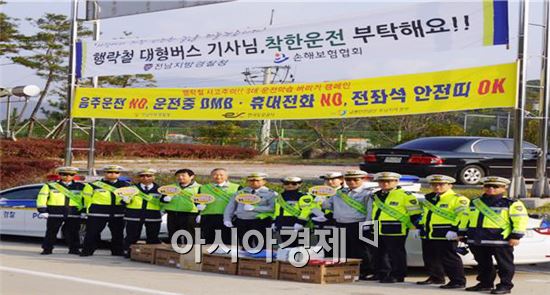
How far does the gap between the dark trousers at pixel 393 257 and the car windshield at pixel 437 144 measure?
6.92 metres

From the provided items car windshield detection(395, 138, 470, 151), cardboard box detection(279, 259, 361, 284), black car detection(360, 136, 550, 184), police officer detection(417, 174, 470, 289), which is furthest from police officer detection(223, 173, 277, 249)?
car windshield detection(395, 138, 470, 151)

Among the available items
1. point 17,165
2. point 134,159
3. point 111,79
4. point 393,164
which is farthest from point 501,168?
point 111,79

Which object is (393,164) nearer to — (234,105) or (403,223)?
(234,105)

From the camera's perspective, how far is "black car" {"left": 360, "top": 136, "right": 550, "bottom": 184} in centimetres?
1742

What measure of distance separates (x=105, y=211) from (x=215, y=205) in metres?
1.89

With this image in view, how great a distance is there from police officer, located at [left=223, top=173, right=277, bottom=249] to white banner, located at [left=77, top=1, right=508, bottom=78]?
4381 millimetres

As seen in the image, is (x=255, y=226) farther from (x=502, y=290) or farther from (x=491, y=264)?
(x=502, y=290)

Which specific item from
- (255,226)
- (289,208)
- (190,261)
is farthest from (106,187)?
(289,208)

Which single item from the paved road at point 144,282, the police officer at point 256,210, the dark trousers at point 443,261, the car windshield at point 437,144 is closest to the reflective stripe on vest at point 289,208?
the police officer at point 256,210

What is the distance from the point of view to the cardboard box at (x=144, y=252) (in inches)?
499

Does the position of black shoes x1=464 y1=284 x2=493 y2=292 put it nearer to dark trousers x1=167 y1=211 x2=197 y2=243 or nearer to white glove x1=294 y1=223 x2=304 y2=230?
white glove x1=294 y1=223 x2=304 y2=230

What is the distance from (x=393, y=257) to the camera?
36.7 ft

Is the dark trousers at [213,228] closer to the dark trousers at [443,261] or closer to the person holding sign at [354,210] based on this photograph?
the person holding sign at [354,210]

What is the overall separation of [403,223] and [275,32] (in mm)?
6847
